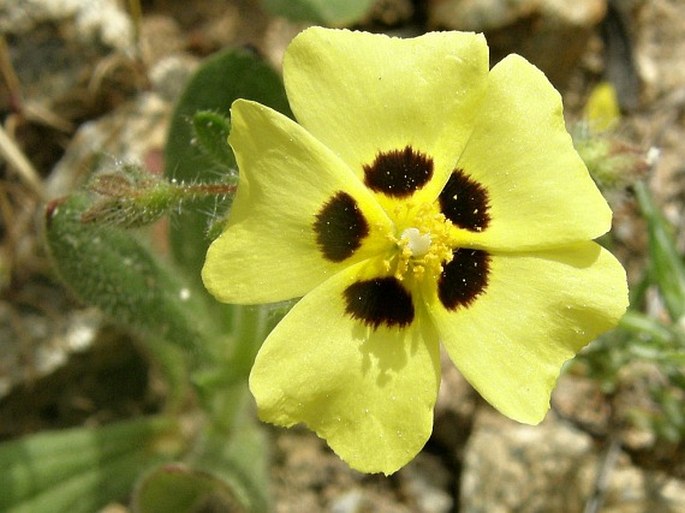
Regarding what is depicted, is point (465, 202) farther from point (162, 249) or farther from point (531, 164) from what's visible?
point (162, 249)

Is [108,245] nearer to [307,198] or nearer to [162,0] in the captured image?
[307,198]

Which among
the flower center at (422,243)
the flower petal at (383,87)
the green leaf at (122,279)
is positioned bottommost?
the green leaf at (122,279)

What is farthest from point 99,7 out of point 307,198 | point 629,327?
point 629,327

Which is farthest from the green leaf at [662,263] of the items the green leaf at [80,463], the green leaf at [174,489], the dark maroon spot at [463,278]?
the green leaf at [80,463]

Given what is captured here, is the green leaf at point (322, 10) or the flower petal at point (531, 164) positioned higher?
the flower petal at point (531, 164)

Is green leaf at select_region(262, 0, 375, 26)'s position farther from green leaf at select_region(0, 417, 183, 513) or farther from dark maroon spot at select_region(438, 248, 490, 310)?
green leaf at select_region(0, 417, 183, 513)

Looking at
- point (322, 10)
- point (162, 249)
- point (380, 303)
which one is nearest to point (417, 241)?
point (380, 303)

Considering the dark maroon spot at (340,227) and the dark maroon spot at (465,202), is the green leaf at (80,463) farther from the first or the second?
the dark maroon spot at (465,202)

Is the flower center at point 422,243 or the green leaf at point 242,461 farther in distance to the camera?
the green leaf at point 242,461
